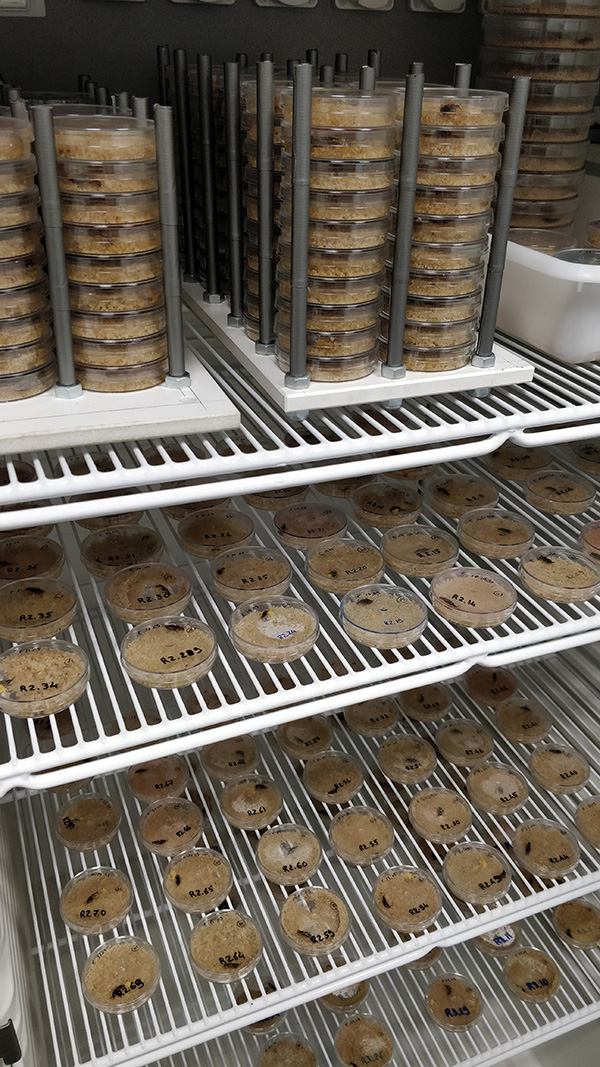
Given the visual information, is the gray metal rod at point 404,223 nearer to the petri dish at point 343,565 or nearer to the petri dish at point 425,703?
the petri dish at point 343,565

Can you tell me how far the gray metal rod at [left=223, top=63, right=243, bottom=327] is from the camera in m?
1.16

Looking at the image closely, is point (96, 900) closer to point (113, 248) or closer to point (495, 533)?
point (495, 533)

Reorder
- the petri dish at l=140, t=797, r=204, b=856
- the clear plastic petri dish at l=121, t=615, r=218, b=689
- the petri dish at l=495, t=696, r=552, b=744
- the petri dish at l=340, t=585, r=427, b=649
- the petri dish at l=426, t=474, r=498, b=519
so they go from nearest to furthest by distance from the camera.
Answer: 1. the clear plastic petri dish at l=121, t=615, r=218, b=689
2. the petri dish at l=340, t=585, r=427, b=649
3. the petri dish at l=140, t=797, r=204, b=856
4. the petri dish at l=426, t=474, r=498, b=519
5. the petri dish at l=495, t=696, r=552, b=744

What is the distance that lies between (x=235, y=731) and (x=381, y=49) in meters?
1.34

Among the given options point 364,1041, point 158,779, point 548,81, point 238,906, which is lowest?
point 364,1041

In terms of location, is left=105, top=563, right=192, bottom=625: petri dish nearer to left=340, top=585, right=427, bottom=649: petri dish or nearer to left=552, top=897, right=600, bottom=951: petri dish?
left=340, top=585, right=427, bottom=649: petri dish

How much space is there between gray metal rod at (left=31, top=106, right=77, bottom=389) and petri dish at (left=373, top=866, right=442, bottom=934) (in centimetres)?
111

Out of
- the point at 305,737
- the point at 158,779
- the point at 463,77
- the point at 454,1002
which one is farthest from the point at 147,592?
the point at 454,1002

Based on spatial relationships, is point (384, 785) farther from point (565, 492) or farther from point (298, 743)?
point (565, 492)

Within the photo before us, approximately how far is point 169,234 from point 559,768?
140cm

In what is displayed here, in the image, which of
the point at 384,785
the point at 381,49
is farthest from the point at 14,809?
the point at 381,49

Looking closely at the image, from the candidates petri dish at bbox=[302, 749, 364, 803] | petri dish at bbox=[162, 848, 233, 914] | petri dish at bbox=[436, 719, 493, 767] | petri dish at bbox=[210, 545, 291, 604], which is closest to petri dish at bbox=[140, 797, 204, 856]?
petri dish at bbox=[162, 848, 233, 914]

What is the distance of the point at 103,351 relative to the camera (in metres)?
1.05

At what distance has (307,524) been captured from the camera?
5.48 ft
